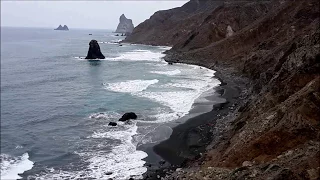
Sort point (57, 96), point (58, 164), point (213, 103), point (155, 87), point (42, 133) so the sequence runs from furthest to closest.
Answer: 1. point (155, 87)
2. point (57, 96)
3. point (213, 103)
4. point (42, 133)
5. point (58, 164)

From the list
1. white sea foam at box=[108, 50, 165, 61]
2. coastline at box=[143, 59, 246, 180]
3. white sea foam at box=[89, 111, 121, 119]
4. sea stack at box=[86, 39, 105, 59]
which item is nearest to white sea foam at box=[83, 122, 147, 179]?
coastline at box=[143, 59, 246, 180]

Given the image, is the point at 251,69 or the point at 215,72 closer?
the point at 251,69

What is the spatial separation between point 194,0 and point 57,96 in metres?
155

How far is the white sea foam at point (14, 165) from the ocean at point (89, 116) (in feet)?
0.24

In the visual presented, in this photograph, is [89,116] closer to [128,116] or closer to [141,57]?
[128,116]

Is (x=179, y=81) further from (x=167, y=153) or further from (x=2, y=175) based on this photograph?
(x=2, y=175)

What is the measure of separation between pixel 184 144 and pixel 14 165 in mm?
13137

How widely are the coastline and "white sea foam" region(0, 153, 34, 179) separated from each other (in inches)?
355

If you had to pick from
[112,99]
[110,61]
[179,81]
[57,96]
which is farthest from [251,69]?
[110,61]

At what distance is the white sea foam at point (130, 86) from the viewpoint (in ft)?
179

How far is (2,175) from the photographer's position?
81.3 ft

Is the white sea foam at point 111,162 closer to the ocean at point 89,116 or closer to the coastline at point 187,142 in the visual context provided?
the ocean at point 89,116

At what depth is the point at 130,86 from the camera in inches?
2272

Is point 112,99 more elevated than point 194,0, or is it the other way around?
point 194,0
